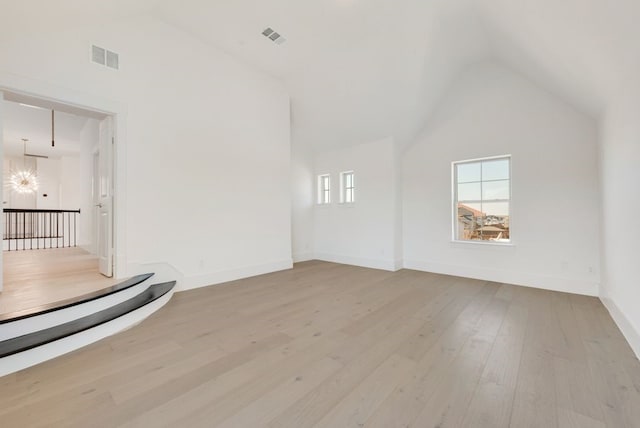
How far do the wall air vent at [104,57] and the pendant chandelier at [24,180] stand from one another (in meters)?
8.67

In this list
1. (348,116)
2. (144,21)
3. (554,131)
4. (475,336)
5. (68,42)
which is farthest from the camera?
(348,116)

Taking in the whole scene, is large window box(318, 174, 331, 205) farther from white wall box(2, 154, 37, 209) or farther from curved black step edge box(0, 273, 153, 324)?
white wall box(2, 154, 37, 209)

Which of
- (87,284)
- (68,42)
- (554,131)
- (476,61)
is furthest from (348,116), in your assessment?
(87,284)

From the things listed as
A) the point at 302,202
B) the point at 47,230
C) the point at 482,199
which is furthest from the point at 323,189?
the point at 47,230

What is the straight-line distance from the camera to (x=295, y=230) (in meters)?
6.09

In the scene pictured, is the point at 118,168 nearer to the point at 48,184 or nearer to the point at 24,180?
the point at 24,180

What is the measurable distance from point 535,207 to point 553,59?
2.01 meters

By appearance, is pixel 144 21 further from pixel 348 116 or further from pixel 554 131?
pixel 554 131

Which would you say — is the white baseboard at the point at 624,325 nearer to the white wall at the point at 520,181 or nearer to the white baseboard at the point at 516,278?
the white baseboard at the point at 516,278

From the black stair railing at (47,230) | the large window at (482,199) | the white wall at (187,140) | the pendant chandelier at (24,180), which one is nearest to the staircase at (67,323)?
the white wall at (187,140)

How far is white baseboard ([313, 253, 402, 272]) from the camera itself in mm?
5057

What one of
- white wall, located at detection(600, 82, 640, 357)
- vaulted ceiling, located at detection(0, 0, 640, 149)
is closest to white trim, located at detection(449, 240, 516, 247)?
white wall, located at detection(600, 82, 640, 357)

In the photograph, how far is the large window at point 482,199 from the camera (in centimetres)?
427

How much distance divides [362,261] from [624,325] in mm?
3668
